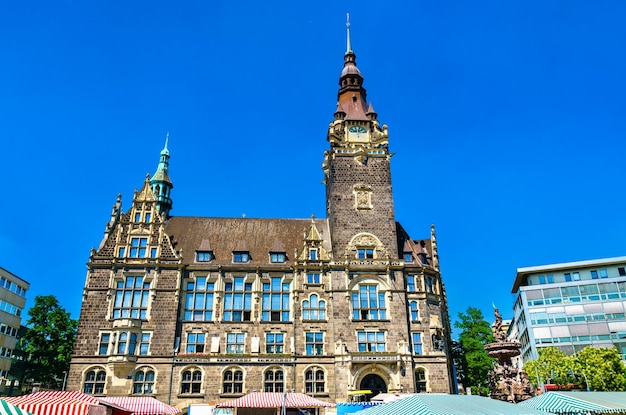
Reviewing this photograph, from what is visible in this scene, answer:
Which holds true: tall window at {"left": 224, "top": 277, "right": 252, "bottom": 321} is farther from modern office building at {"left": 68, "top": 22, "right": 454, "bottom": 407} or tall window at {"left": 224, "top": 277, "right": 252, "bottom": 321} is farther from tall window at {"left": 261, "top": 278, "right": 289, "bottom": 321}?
tall window at {"left": 261, "top": 278, "right": 289, "bottom": 321}

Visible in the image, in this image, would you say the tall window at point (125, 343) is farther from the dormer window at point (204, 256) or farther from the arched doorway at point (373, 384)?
the arched doorway at point (373, 384)

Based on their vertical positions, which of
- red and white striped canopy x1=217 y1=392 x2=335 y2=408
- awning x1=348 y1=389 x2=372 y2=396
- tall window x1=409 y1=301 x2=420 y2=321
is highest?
tall window x1=409 y1=301 x2=420 y2=321

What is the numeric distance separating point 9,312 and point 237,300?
34220mm

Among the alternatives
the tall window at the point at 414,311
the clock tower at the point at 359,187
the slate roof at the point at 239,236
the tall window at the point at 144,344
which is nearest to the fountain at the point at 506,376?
the tall window at the point at 414,311

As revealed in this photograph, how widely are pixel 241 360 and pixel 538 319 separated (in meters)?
49.2

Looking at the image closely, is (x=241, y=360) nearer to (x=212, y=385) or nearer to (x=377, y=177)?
(x=212, y=385)

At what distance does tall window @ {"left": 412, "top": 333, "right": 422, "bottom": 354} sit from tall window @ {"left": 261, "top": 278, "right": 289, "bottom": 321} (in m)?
12.5

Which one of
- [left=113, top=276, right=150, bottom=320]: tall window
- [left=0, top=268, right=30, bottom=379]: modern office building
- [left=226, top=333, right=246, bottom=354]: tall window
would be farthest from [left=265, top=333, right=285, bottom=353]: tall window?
[left=0, top=268, right=30, bottom=379]: modern office building

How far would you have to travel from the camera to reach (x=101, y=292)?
153 ft

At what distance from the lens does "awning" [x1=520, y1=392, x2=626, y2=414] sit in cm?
2139

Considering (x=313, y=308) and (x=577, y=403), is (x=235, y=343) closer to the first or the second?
(x=313, y=308)

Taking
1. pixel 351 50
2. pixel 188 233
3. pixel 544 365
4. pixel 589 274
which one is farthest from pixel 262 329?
pixel 589 274

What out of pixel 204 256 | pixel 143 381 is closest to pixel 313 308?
pixel 204 256

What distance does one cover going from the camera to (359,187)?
52562 mm
